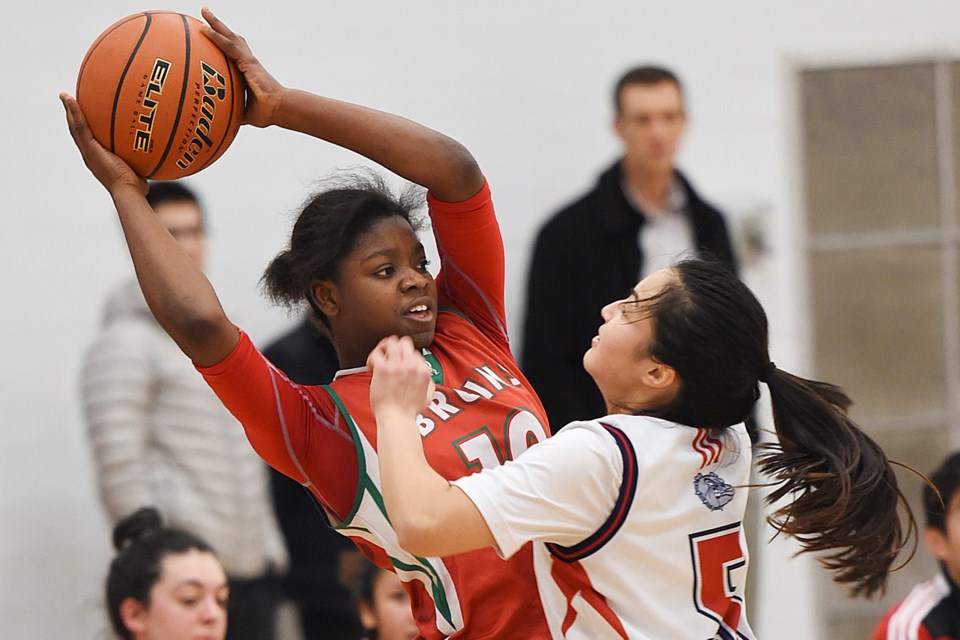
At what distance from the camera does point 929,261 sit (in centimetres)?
559

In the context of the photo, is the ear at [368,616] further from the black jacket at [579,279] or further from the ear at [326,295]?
the ear at [326,295]

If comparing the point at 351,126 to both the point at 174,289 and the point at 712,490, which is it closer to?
the point at 174,289

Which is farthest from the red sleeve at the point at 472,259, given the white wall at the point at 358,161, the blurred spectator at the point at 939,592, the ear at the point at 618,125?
the ear at the point at 618,125

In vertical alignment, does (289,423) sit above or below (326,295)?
below

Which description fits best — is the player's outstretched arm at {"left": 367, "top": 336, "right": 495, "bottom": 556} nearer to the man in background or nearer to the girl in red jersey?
the girl in red jersey

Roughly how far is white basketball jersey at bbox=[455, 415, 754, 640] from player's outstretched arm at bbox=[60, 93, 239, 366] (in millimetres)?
477

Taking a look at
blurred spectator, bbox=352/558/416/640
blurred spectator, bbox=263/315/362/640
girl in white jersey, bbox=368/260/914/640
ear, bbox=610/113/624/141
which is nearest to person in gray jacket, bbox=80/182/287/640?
blurred spectator, bbox=263/315/362/640

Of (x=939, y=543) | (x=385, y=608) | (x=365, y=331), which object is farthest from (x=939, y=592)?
(x=365, y=331)

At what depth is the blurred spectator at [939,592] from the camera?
367 cm

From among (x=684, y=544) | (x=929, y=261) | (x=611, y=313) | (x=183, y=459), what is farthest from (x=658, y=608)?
(x=929, y=261)

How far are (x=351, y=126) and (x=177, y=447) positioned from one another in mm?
2242

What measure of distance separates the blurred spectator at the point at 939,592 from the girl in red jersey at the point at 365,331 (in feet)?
5.23

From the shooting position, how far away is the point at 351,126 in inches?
96.2

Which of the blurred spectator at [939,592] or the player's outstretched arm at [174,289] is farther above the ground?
the player's outstretched arm at [174,289]
